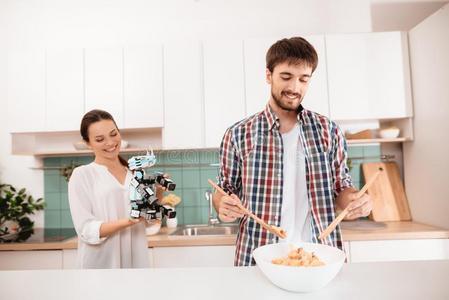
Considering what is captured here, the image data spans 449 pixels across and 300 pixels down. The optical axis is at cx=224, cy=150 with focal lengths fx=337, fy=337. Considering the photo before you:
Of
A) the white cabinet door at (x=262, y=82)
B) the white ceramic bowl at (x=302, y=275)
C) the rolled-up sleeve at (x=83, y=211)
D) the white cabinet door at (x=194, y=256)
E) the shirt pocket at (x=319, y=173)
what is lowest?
the white cabinet door at (x=194, y=256)

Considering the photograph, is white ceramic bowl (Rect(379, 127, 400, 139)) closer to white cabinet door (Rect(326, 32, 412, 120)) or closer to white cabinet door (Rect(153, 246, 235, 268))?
white cabinet door (Rect(326, 32, 412, 120))

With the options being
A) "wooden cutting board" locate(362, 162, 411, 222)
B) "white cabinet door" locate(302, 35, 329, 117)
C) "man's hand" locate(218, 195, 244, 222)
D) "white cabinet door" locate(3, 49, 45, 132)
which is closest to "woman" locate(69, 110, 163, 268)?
"man's hand" locate(218, 195, 244, 222)

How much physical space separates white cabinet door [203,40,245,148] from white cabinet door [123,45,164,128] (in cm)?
26

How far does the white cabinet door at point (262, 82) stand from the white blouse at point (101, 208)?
944 millimetres

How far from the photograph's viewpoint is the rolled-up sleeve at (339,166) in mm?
1092

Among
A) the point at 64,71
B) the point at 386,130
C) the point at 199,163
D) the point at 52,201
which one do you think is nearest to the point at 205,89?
the point at 199,163

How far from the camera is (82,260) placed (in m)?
1.12

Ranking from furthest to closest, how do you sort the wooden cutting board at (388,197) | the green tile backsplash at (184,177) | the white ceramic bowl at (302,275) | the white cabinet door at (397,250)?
the green tile backsplash at (184,177)
the wooden cutting board at (388,197)
the white cabinet door at (397,250)
the white ceramic bowl at (302,275)

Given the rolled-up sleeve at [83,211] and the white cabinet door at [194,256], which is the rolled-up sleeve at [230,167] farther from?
the white cabinet door at [194,256]

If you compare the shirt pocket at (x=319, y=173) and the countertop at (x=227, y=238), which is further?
the countertop at (x=227, y=238)

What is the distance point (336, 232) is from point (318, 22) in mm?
1422

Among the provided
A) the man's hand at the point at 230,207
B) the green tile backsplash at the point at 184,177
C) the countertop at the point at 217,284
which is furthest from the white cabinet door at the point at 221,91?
the countertop at the point at 217,284

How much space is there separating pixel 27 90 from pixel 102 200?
1.18 meters

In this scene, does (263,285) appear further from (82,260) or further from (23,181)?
(23,181)
